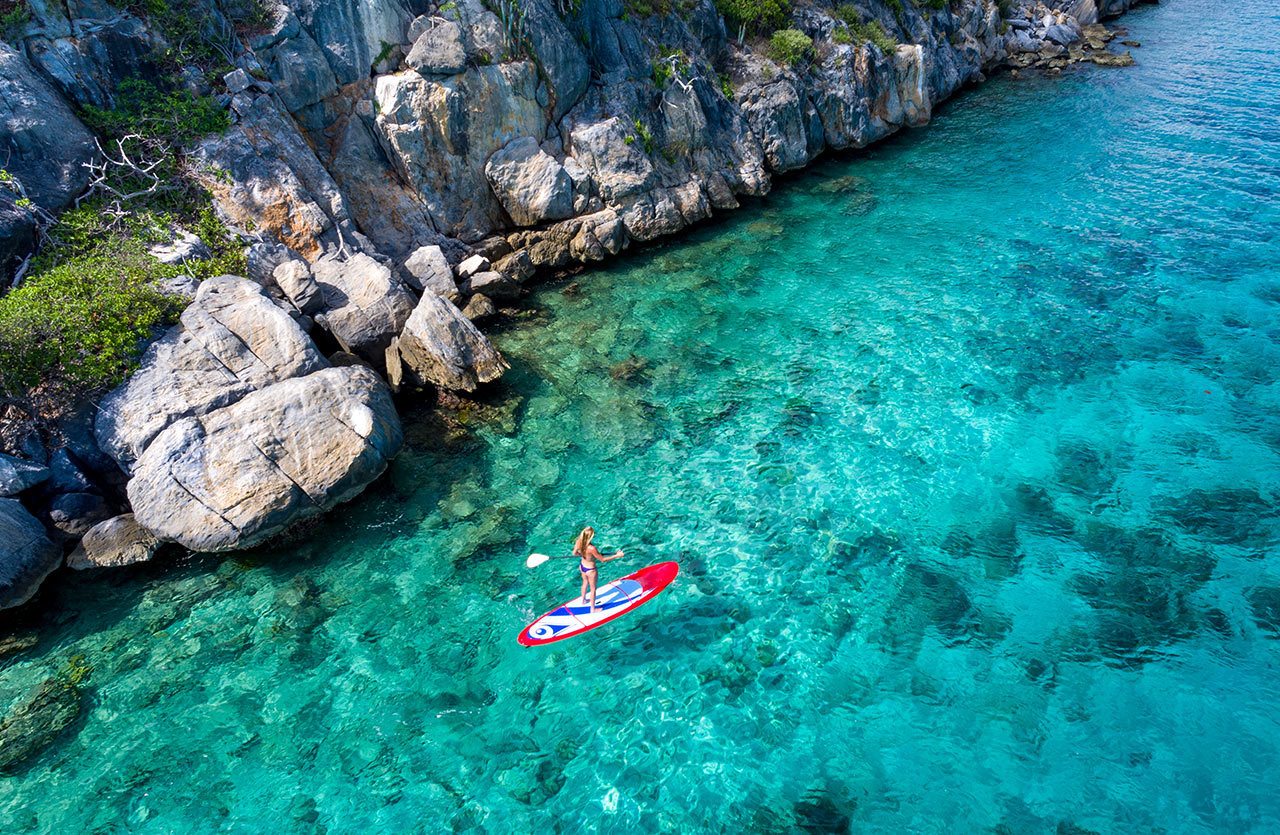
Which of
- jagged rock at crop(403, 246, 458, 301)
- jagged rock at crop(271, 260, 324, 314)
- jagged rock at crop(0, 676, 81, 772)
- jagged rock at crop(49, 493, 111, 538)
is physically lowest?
jagged rock at crop(0, 676, 81, 772)

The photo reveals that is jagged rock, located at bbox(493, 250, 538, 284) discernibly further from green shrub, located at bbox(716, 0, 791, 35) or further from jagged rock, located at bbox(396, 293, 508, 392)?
green shrub, located at bbox(716, 0, 791, 35)

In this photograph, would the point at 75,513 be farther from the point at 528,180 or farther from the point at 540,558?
the point at 528,180

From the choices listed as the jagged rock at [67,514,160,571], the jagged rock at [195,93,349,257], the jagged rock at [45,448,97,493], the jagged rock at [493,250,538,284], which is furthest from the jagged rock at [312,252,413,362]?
the jagged rock at [67,514,160,571]

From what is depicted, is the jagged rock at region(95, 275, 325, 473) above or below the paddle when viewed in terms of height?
above

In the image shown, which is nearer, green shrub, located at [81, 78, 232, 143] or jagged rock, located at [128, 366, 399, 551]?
jagged rock, located at [128, 366, 399, 551]

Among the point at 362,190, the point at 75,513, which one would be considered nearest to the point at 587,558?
the point at 75,513

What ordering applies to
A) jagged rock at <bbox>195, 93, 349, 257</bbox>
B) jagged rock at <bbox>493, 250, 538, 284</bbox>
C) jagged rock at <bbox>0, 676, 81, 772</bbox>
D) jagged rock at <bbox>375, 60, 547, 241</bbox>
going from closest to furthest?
1. jagged rock at <bbox>0, 676, 81, 772</bbox>
2. jagged rock at <bbox>195, 93, 349, 257</bbox>
3. jagged rock at <bbox>375, 60, 547, 241</bbox>
4. jagged rock at <bbox>493, 250, 538, 284</bbox>

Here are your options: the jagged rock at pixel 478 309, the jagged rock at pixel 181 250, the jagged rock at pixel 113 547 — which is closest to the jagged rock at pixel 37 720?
the jagged rock at pixel 113 547
